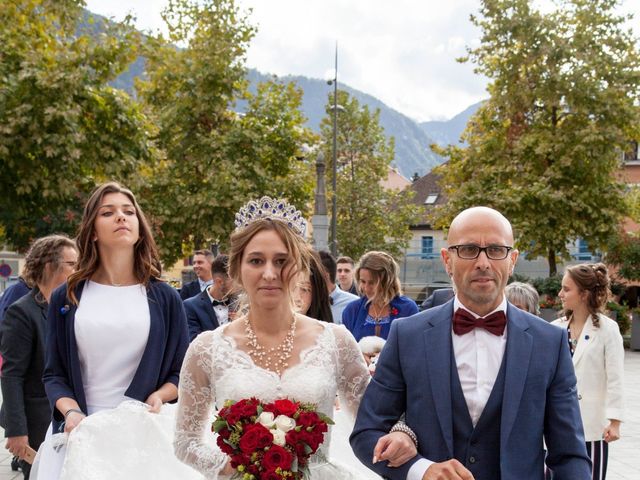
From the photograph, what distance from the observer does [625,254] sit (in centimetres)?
2689

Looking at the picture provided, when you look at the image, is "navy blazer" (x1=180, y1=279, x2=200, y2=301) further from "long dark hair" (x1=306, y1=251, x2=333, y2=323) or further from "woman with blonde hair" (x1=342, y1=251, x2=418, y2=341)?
"long dark hair" (x1=306, y1=251, x2=333, y2=323)

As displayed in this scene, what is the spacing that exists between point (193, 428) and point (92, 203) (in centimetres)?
162

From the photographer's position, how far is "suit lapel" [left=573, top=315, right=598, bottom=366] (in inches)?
256

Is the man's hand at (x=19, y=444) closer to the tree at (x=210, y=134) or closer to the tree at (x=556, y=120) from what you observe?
the tree at (x=210, y=134)

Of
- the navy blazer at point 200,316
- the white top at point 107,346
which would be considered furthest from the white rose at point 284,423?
the navy blazer at point 200,316

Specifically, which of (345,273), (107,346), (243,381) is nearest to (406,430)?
(243,381)

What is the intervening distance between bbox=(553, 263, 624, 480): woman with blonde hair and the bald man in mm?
3489

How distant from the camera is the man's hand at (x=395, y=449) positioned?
9.75ft

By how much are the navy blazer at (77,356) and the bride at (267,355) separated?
80cm

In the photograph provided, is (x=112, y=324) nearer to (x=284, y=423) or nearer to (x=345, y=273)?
(x=284, y=423)

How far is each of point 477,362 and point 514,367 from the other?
159mm

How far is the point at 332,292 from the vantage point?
9.31 meters

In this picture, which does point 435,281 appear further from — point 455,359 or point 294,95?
point 455,359

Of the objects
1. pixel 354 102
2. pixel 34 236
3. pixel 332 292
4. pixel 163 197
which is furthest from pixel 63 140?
pixel 354 102
